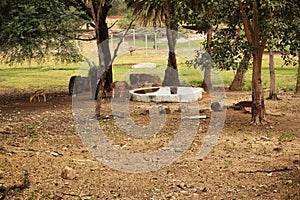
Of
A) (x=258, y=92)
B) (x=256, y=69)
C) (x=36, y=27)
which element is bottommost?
(x=258, y=92)

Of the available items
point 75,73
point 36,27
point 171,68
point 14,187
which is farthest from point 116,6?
point 14,187

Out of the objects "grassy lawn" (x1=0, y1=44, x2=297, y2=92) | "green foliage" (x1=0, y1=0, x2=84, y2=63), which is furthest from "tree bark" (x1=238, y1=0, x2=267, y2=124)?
"grassy lawn" (x1=0, y1=44, x2=297, y2=92)

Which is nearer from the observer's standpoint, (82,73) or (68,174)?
(68,174)

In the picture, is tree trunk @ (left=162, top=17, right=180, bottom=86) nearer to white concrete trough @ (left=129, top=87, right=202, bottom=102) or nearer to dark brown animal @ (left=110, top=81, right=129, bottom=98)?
white concrete trough @ (left=129, top=87, right=202, bottom=102)

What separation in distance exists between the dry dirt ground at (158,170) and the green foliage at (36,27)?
8.62 feet

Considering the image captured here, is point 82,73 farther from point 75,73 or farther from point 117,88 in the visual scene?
point 117,88

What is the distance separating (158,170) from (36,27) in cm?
790

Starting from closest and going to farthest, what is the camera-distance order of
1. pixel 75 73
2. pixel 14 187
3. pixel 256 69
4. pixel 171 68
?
pixel 14 187
pixel 256 69
pixel 171 68
pixel 75 73

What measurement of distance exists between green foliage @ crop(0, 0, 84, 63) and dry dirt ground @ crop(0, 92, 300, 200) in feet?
8.62

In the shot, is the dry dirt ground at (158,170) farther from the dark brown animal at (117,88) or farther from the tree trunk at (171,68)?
the tree trunk at (171,68)

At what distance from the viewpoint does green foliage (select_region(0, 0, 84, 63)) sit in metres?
14.6

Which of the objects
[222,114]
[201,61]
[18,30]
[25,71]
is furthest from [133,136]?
[25,71]

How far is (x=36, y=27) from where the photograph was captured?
1495 centimetres

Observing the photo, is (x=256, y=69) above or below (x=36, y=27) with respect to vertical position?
below
